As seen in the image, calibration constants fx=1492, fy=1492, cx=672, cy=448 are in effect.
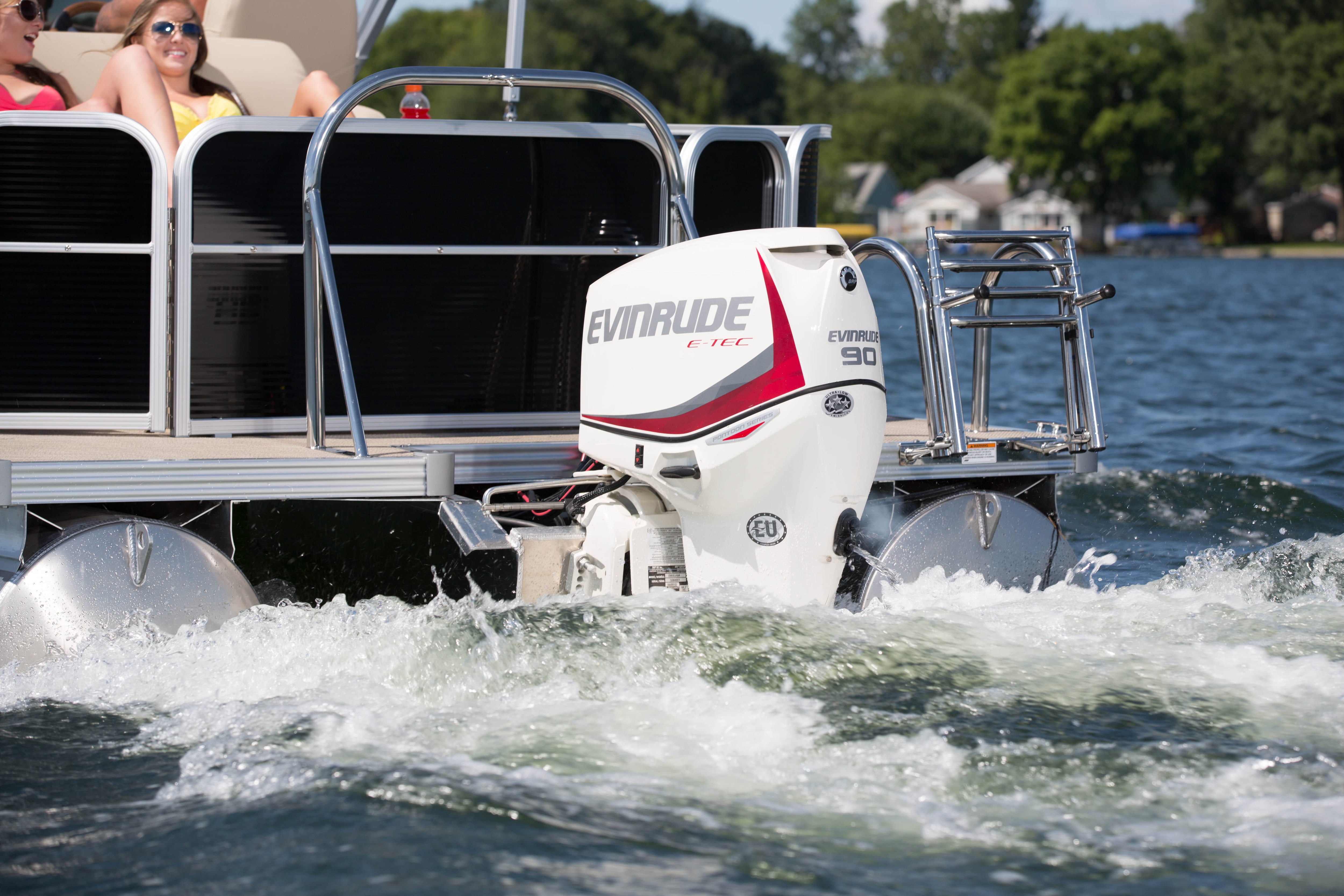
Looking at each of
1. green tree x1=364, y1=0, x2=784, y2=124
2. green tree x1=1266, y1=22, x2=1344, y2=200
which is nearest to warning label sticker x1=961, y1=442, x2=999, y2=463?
green tree x1=1266, y1=22, x2=1344, y2=200

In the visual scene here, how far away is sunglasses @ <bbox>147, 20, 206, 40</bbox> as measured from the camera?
4.96m

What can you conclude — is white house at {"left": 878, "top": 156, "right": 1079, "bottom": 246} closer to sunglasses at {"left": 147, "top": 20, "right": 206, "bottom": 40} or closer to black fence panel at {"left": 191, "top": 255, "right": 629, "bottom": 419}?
sunglasses at {"left": 147, "top": 20, "right": 206, "bottom": 40}

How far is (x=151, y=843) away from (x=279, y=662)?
2.66 ft

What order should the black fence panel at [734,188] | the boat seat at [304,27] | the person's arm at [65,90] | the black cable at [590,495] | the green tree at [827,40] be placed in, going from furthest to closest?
the green tree at [827,40]
the boat seat at [304,27]
the person's arm at [65,90]
the black fence panel at [734,188]
the black cable at [590,495]

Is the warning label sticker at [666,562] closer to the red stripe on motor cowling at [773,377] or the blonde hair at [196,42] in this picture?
the red stripe on motor cowling at [773,377]

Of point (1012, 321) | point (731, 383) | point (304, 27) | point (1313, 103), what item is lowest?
point (731, 383)

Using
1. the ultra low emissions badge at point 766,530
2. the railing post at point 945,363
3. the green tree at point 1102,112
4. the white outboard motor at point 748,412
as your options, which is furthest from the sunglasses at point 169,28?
the green tree at point 1102,112

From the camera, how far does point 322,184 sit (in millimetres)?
4316

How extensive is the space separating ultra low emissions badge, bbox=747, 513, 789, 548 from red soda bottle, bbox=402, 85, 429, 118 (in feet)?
6.44

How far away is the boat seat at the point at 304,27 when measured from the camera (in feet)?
21.9

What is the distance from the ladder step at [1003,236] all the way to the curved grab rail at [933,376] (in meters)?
0.13

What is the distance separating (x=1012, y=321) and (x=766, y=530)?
37.2 inches

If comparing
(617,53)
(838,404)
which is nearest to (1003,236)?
(838,404)

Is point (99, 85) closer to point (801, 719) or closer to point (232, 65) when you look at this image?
point (232, 65)
